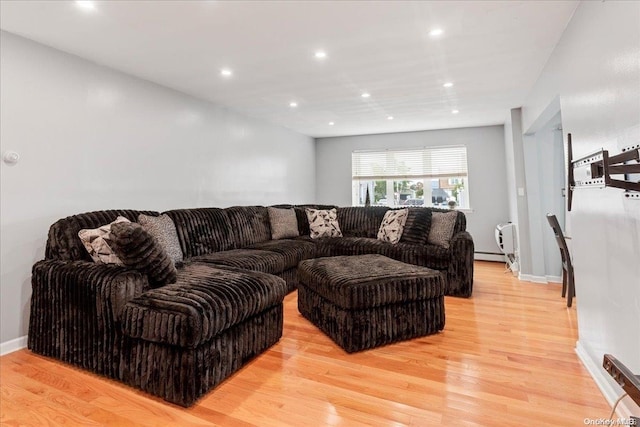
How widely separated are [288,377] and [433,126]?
194 inches

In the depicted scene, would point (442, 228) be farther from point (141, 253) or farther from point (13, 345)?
point (13, 345)

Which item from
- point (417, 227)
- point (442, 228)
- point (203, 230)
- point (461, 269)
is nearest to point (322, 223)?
point (417, 227)

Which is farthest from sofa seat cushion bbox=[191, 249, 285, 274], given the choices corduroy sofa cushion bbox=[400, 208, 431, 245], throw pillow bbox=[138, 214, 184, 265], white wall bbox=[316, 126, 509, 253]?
white wall bbox=[316, 126, 509, 253]

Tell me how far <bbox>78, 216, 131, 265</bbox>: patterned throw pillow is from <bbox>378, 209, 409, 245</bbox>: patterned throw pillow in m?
2.91

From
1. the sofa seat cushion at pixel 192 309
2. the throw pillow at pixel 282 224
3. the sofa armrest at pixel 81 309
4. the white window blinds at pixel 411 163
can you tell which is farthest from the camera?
the white window blinds at pixel 411 163

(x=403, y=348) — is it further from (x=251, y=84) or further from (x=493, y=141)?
(x=493, y=141)

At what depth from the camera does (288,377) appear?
185 cm

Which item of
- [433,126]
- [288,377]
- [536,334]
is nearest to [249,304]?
[288,377]

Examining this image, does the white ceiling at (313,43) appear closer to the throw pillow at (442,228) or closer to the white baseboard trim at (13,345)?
the throw pillow at (442,228)

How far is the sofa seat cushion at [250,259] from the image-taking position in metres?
2.89

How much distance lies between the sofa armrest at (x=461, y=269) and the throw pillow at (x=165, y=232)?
281 cm

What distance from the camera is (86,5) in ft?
6.41

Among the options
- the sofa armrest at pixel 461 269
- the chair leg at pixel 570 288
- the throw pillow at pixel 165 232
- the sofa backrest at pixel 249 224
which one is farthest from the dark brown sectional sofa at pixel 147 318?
the chair leg at pixel 570 288

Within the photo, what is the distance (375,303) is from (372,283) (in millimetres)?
139
